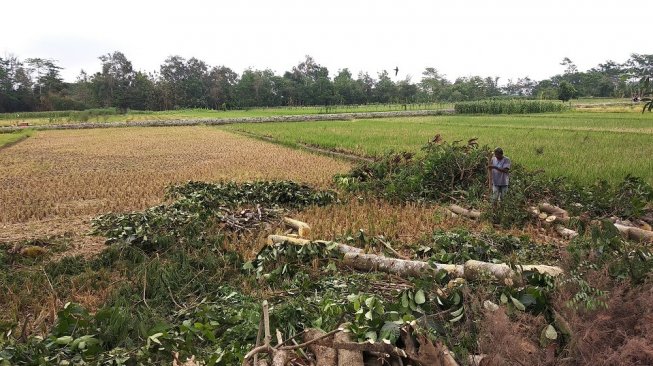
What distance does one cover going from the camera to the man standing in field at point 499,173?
25.0 feet

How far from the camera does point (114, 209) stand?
345 inches

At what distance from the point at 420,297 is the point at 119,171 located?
41.7 ft

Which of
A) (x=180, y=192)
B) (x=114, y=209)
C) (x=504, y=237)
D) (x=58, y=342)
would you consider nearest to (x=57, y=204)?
(x=114, y=209)

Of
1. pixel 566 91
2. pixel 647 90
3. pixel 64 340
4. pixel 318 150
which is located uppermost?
pixel 566 91

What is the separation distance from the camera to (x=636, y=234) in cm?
597

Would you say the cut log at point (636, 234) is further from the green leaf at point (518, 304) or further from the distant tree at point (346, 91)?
the distant tree at point (346, 91)

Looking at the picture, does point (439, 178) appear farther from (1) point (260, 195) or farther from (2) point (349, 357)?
(2) point (349, 357)

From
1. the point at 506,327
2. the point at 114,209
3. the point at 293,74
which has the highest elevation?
the point at 293,74

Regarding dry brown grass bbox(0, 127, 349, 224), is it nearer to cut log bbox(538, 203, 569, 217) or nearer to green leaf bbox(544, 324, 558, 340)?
cut log bbox(538, 203, 569, 217)

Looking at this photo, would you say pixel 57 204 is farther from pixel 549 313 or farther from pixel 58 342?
pixel 549 313

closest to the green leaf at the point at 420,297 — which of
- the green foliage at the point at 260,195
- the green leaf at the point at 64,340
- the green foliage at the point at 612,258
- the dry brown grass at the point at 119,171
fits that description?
the green foliage at the point at 612,258

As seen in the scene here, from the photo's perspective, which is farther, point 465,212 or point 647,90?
point 465,212

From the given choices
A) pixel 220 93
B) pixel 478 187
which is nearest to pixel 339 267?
pixel 478 187

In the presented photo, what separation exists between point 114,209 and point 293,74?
81.2m
